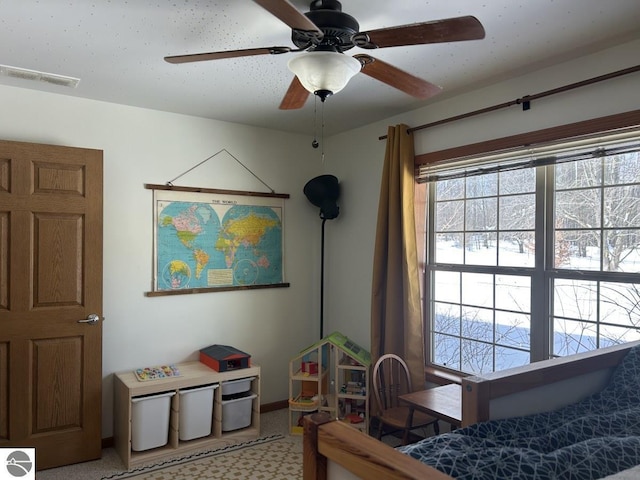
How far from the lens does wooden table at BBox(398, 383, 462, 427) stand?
243 cm

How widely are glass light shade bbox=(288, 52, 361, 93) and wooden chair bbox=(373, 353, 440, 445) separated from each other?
6.25 ft

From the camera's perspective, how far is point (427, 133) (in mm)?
3316

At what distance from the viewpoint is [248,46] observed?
2332 mm

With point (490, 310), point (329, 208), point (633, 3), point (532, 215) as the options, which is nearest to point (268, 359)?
point (329, 208)

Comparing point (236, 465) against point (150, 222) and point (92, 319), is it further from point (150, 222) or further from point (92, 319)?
point (150, 222)

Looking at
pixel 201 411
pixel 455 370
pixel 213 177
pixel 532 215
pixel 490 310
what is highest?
pixel 213 177

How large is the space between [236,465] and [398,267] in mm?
1744

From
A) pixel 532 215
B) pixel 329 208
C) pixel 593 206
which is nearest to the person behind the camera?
pixel 593 206

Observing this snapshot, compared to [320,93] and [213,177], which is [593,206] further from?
[213,177]

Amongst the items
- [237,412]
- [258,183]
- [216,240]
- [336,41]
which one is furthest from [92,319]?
[336,41]

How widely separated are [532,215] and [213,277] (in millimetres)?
2417

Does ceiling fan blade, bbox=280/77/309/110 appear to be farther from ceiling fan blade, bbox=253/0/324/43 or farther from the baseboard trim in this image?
the baseboard trim

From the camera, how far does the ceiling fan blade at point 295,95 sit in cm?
220

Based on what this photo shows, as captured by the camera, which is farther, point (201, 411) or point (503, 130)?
point (201, 411)
